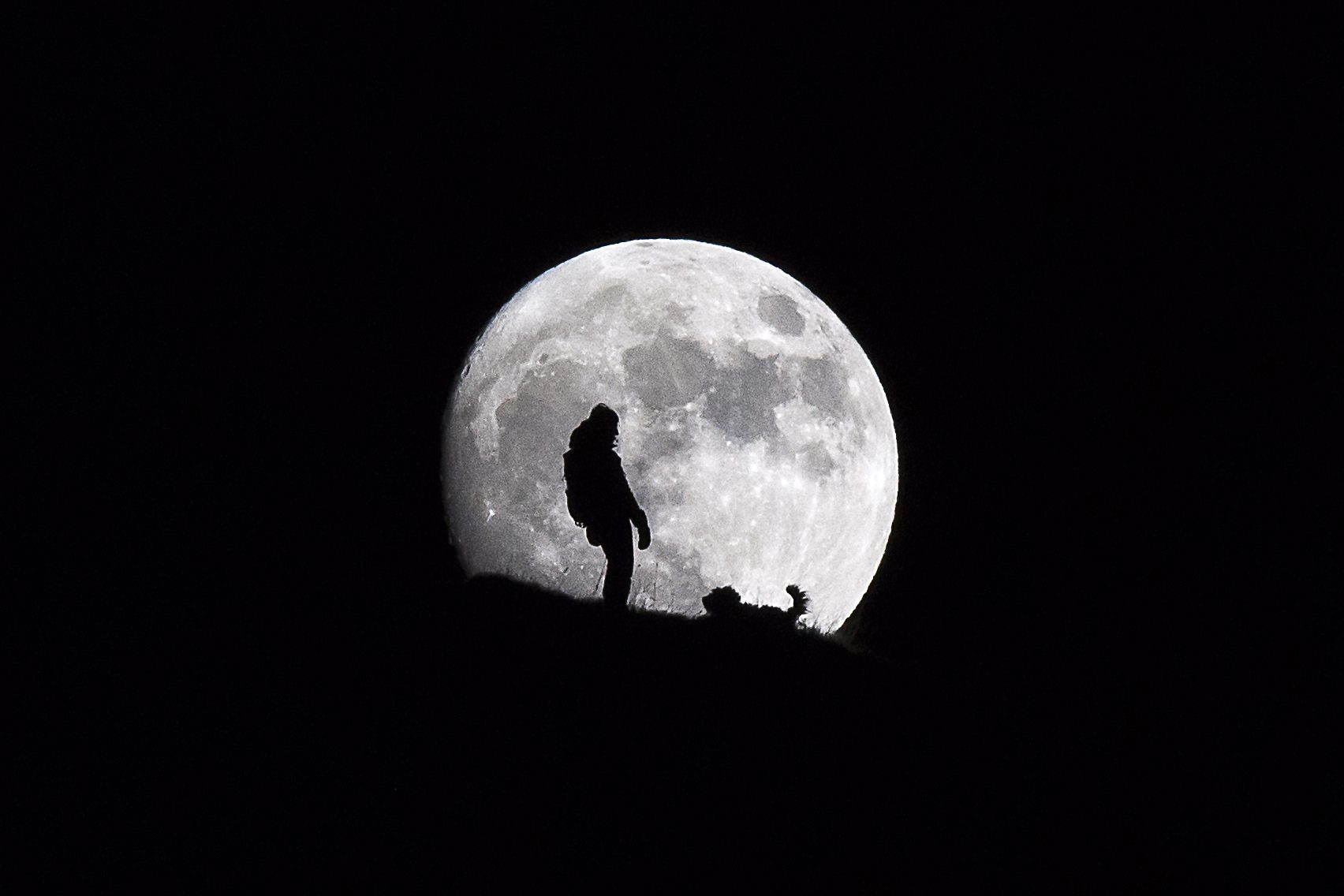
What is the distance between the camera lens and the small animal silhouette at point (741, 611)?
5156 millimetres

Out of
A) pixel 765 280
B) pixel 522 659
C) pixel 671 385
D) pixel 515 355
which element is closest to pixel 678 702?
pixel 522 659

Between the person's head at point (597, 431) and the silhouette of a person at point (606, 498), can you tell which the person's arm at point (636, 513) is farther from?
the person's head at point (597, 431)

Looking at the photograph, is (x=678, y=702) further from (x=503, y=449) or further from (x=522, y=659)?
(x=503, y=449)

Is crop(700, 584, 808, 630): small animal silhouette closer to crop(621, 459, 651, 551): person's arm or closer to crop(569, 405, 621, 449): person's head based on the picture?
crop(621, 459, 651, 551): person's arm

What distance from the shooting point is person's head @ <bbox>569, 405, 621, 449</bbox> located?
4.99m

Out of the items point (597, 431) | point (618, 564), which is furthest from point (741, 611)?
point (597, 431)

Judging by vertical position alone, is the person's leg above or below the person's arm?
below

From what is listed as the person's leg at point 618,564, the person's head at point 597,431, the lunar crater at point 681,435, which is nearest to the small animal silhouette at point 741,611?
the lunar crater at point 681,435

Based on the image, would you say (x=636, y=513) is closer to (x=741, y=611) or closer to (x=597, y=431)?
(x=597, y=431)

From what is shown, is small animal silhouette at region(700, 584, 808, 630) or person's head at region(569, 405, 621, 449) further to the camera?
small animal silhouette at region(700, 584, 808, 630)

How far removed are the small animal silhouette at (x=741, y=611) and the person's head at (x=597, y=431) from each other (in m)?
1.04

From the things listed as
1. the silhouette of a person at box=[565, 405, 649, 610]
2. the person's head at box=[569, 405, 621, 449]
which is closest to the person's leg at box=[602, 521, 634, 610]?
the silhouette of a person at box=[565, 405, 649, 610]

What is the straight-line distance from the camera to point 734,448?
16.9 feet

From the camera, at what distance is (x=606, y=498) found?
16.2 ft
